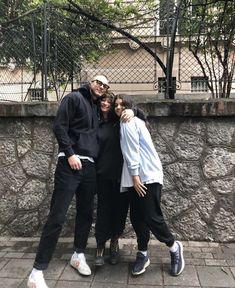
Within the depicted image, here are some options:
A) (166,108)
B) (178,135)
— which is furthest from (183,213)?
(166,108)

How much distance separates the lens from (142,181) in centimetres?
381

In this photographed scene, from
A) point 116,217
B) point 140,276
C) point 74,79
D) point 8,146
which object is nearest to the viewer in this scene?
point 140,276

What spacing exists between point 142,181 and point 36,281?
50.7 inches

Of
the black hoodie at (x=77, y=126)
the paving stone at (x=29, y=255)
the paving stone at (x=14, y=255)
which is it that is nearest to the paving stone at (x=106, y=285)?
the paving stone at (x=29, y=255)

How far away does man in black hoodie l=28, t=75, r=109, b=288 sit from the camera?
3760 mm

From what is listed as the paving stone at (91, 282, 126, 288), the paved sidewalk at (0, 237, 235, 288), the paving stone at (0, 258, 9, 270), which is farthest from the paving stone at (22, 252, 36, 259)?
the paving stone at (91, 282, 126, 288)

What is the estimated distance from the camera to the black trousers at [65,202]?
3.75 m

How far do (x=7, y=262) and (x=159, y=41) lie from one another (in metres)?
3.25

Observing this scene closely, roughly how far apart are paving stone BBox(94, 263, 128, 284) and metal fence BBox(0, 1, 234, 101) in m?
2.24

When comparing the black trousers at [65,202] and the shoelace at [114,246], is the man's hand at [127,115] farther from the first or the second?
the shoelace at [114,246]

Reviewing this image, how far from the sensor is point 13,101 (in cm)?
528

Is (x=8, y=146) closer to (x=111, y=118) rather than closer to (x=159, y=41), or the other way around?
(x=111, y=118)

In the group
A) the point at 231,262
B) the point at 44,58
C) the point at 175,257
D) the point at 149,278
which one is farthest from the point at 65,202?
the point at 44,58

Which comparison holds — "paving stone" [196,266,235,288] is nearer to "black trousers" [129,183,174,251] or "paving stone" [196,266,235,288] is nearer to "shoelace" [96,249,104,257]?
"black trousers" [129,183,174,251]
